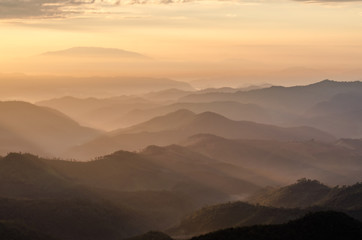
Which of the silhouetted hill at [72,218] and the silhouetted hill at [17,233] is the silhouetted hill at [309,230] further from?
the silhouetted hill at [72,218]

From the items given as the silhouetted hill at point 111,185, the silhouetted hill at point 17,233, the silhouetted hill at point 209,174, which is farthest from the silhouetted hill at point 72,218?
the silhouetted hill at point 209,174

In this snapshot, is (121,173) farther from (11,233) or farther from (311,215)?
(311,215)

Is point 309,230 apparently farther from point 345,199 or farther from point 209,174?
point 209,174

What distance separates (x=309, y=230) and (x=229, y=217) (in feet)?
146

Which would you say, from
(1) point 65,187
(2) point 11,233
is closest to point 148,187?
(1) point 65,187

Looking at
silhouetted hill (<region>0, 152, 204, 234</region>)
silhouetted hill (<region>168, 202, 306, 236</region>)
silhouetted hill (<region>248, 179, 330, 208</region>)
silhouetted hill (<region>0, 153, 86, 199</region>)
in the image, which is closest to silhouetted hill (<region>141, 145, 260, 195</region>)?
silhouetted hill (<region>0, 152, 204, 234</region>)

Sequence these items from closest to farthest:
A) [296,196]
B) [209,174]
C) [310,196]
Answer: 1. [310,196]
2. [296,196]
3. [209,174]

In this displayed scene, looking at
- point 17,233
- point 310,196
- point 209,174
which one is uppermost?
point 17,233

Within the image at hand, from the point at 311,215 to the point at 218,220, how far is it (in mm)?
41321

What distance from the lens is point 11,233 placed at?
88625 millimetres

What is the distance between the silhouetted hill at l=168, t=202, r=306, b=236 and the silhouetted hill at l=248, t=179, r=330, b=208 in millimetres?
23775

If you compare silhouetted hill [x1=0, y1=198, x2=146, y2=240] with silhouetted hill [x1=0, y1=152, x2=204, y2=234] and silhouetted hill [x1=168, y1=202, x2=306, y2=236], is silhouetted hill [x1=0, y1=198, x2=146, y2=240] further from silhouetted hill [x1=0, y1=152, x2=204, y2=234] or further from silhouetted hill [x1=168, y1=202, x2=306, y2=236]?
silhouetted hill [x1=168, y1=202, x2=306, y2=236]

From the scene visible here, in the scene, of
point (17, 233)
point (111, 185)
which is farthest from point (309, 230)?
point (111, 185)

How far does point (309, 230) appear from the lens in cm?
6531
